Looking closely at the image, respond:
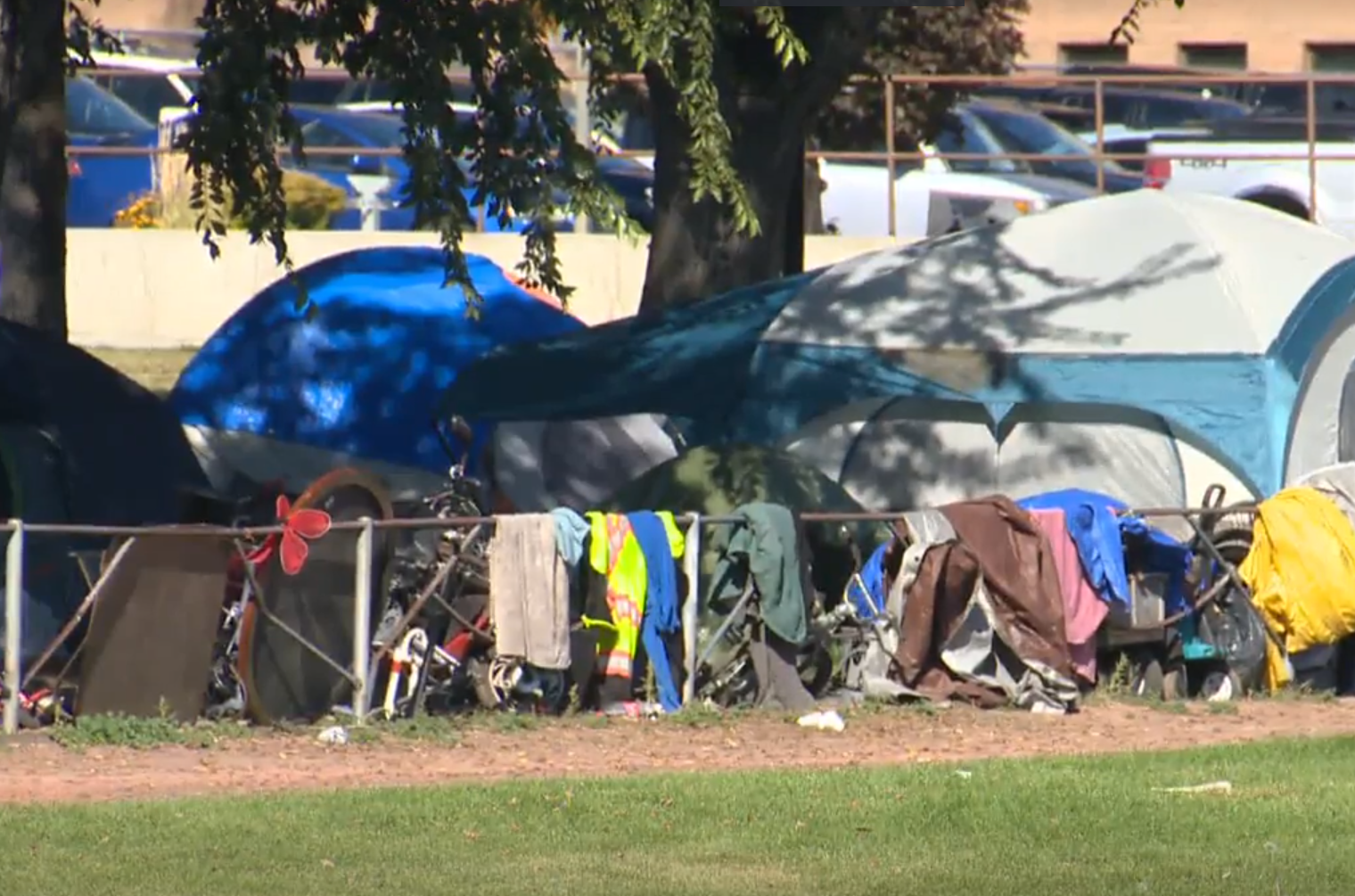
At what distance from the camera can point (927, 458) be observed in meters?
14.9

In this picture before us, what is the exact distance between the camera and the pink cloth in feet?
41.4

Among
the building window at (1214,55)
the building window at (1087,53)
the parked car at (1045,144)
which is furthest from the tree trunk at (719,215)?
the building window at (1214,55)

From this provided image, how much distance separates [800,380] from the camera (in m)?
15.0

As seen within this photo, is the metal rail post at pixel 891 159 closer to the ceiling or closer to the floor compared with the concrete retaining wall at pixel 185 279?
closer to the ceiling

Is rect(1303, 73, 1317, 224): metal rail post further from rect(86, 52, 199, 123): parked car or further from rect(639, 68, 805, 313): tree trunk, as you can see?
rect(86, 52, 199, 123): parked car

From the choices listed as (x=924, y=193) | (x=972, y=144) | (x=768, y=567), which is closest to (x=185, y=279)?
(x=924, y=193)

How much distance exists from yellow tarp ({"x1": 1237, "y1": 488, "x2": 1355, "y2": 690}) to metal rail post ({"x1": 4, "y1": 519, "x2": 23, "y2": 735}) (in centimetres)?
614

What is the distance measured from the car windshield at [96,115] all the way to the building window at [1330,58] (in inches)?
745

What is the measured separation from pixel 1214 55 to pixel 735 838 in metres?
32.8

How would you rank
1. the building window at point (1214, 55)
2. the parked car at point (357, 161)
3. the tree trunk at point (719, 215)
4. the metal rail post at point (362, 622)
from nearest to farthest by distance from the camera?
the metal rail post at point (362, 622) < the tree trunk at point (719, 215) < the parked car at point (357, 161) < the building window at point (1214, 55)

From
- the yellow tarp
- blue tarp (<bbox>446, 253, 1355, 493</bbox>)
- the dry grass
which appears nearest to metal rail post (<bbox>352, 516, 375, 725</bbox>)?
blue tarp (<bbox>446, 253, 1355, 493</bbox>)

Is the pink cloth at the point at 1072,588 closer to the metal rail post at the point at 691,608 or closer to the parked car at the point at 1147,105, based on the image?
the metal rail post at the point at 691,608

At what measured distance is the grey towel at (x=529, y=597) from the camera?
11836 mm

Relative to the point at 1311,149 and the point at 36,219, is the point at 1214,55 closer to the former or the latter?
the point at 1311,149
